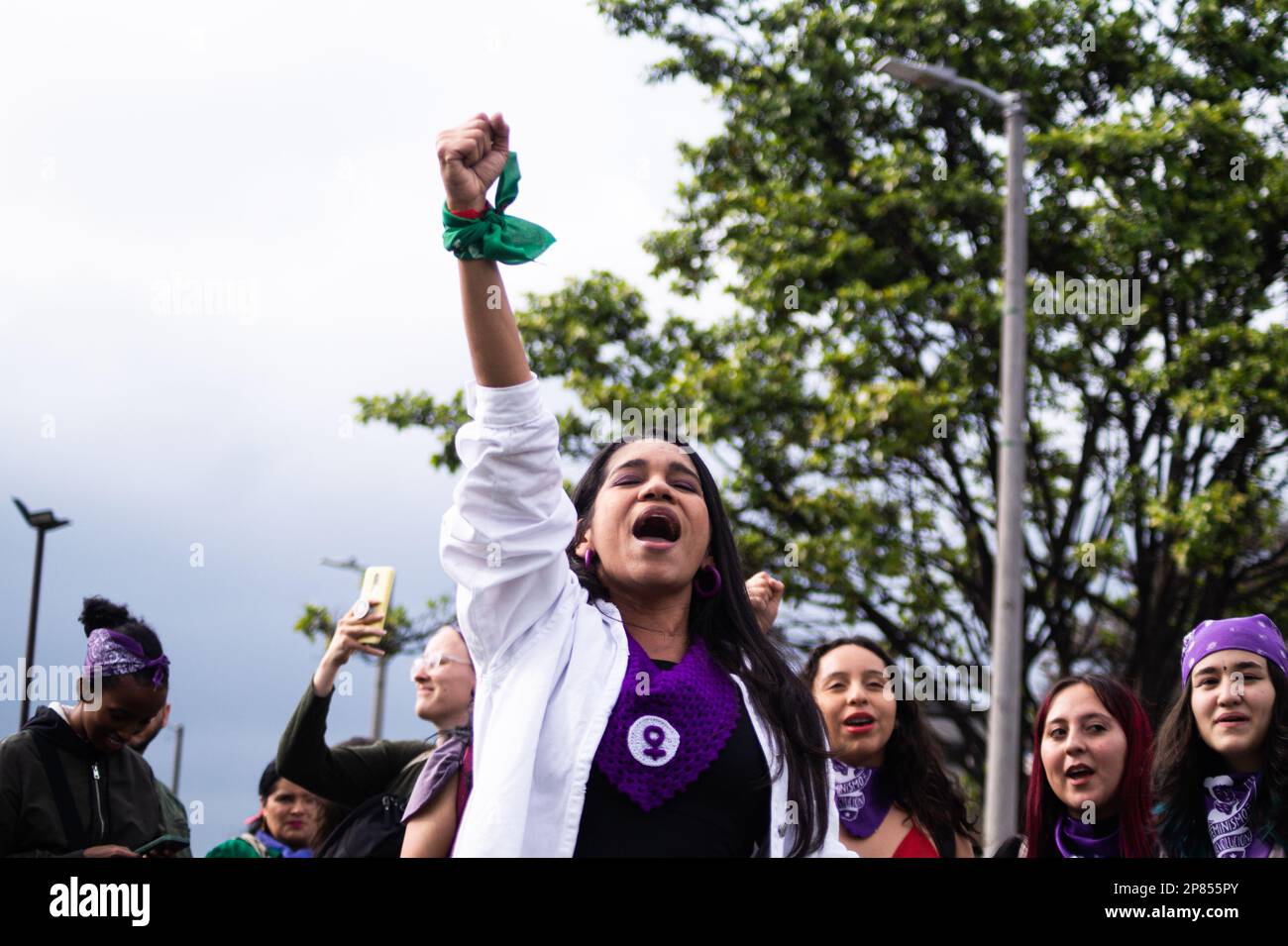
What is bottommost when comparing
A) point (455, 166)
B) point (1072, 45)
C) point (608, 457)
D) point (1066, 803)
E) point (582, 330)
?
point (1066, 803)

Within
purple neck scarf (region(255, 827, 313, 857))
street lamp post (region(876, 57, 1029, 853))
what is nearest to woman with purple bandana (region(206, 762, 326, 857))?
purple neck scarf (region(255, 827, 313, 857))

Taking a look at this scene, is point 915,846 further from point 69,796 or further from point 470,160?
point 470,160

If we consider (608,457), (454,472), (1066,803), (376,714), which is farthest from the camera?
(376,714)

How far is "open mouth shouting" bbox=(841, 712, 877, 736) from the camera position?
13.9 ft

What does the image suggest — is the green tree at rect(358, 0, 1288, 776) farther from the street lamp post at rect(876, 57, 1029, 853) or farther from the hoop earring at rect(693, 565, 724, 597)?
the hoop earring at rect(693, 565, 724, 597)

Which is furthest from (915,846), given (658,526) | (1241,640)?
(658,526)

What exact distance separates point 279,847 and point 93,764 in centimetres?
137

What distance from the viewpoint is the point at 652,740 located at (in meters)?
2.25

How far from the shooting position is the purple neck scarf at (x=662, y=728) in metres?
2.21
